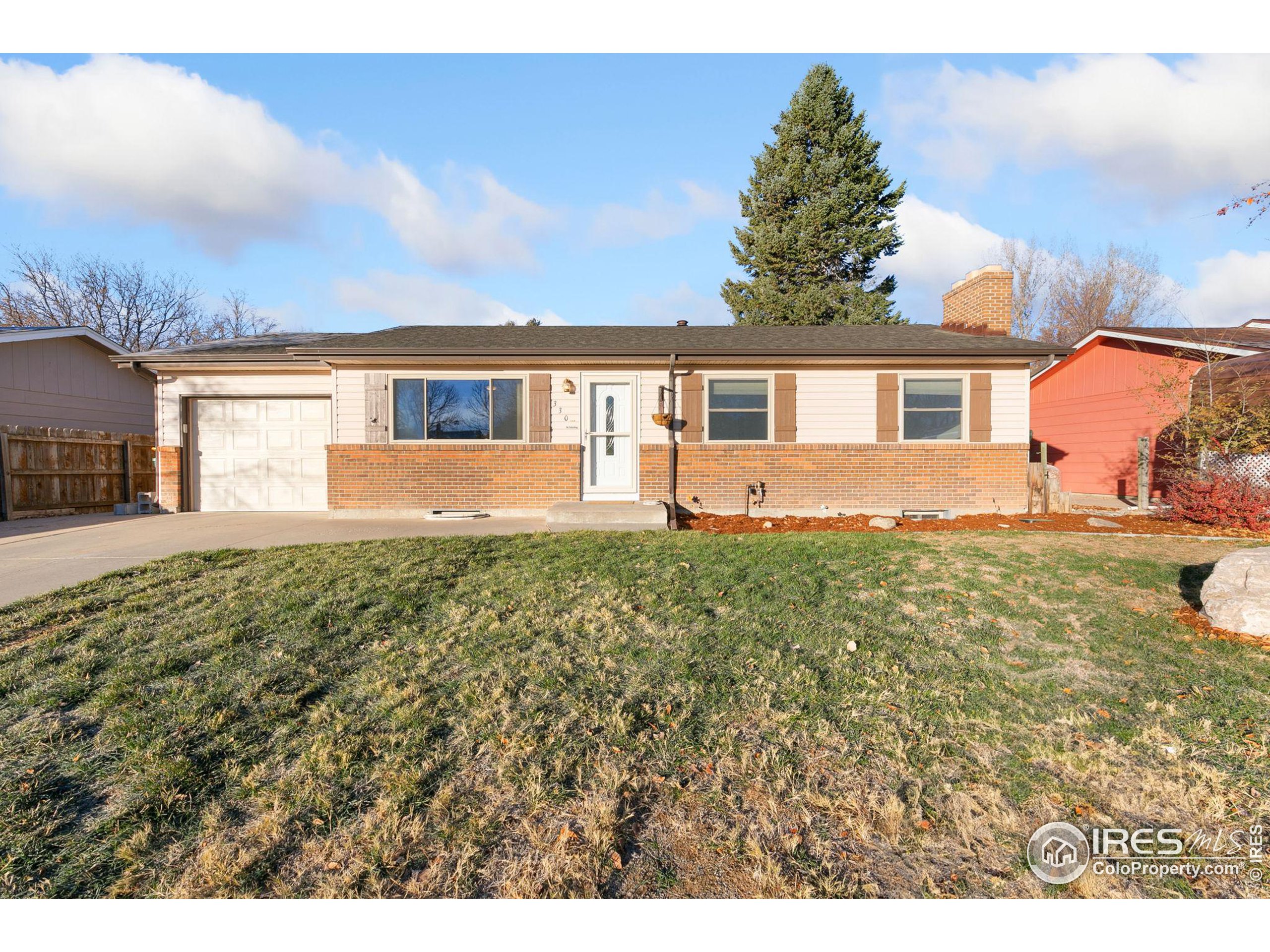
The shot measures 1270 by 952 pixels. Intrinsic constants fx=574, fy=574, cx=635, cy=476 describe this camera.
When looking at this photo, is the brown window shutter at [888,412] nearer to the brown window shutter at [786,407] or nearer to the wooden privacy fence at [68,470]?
the brown window shutter at [786,407]

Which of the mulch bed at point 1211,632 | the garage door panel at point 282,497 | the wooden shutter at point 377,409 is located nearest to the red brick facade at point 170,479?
the garage door panel at point 282,497

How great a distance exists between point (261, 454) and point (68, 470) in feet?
13.6

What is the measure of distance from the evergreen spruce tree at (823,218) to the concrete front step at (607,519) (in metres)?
14.9

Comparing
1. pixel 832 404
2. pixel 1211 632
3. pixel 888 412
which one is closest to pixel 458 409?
pixel 832 404

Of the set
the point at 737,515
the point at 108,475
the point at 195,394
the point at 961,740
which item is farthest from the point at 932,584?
the point at 108,475

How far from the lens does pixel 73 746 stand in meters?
2.86

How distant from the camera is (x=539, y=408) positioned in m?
9.53

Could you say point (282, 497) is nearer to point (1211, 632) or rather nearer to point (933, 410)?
point (933, 410)

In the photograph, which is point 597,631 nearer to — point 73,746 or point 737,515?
point 73,746

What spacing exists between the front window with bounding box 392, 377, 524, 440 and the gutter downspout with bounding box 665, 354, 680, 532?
244 cm

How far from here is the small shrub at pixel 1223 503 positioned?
7.93 m

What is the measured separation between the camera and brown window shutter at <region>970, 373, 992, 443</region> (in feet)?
31.6

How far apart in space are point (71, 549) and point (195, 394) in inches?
186

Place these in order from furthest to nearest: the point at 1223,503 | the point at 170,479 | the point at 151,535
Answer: the point at 170,479
the point at 1223,503
the point at 151,535
